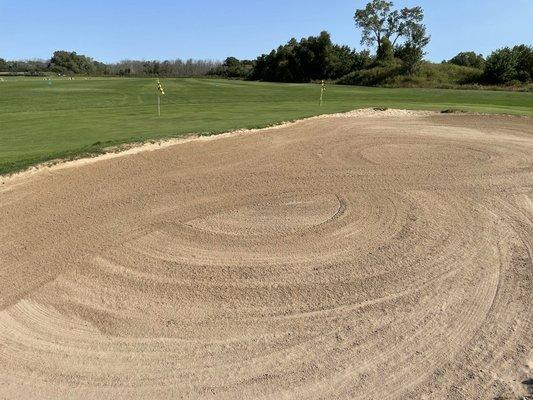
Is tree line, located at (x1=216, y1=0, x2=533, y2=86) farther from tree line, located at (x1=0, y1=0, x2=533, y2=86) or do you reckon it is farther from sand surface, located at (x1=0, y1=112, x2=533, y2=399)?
sand surface, located at (x1=0, y1=112, x2=533, y2=399)

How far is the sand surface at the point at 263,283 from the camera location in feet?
16.3

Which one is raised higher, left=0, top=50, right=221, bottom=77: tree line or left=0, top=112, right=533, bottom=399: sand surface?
left=0, top=50, right=221, bottom=77: tree line

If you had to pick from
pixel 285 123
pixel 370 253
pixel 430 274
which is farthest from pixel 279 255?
pixel 285 123

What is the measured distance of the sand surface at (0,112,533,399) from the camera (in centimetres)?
496

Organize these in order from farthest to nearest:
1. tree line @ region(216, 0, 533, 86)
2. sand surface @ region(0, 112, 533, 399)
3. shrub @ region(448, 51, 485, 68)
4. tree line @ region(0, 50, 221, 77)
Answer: tree line @ region(0, 50, 221, 77) < shrub @ region(448, 51, 485, 68) < tree line @ region(216, 0, 533, 86) < sand surface @ region(0, 112, 533, 399)

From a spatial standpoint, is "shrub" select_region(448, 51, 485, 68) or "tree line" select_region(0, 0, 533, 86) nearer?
"tree line" select_region(0, 0, 533, 86)

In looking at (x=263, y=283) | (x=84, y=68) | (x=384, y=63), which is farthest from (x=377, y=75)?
(x=84, y=68)

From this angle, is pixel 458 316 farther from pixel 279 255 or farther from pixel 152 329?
pixel 152 329

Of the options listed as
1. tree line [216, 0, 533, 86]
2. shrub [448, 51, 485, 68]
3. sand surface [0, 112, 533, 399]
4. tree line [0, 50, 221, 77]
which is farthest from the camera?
tree line [0, 50, 221, 77]

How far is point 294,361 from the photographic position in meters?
5.18

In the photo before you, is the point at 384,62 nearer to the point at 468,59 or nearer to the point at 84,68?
the point at 468,59

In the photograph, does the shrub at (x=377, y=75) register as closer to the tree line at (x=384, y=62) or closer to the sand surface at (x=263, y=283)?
the tree line at (x=384, y=62)

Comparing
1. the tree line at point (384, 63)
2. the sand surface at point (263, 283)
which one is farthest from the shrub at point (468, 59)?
the sand surface at point (263, 283)

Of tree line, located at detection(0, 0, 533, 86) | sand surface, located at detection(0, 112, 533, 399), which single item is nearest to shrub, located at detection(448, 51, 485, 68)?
tree line, located at detection(0, 0, 533, 86)
